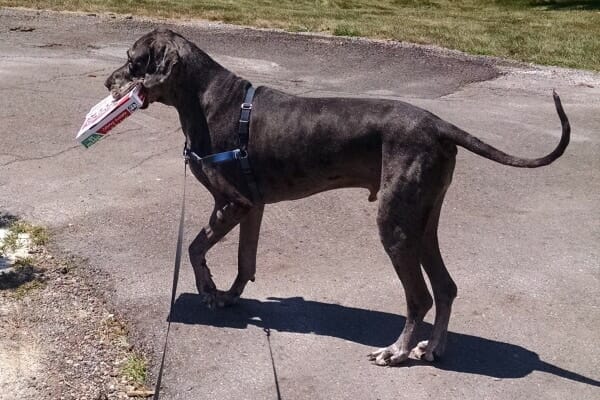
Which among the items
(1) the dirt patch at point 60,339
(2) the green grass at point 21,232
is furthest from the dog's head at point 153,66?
(2) the green grass at point 21,232

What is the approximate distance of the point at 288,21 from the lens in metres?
15.9

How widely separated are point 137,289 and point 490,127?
17.4ft

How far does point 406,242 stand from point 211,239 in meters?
1.32

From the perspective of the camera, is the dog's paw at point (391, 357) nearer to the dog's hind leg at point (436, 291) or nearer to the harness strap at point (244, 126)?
the dog's hind leg at point (436, 291)

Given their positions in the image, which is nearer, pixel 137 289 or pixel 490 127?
pixel 137 289

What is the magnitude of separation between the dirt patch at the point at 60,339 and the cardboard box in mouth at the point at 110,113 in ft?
3.47

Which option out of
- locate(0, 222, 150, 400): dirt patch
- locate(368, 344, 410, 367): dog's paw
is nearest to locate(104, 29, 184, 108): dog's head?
Result: locate(0, 222, 150, 400): dirt patch

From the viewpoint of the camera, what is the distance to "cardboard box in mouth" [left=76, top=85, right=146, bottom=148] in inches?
215

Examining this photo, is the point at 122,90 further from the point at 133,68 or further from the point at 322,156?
the point at 322,156

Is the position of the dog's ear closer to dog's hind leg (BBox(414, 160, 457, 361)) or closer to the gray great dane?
the gray great dane

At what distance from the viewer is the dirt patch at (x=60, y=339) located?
4816 mm

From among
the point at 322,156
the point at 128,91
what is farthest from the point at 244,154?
the point at 128,91

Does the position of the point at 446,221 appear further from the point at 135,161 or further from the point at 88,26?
the point at 88,26

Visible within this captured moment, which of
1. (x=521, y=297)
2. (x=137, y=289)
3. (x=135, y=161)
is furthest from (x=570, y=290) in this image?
(x=135, y=161)
